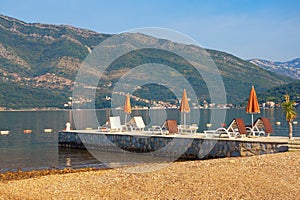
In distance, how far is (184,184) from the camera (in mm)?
11430

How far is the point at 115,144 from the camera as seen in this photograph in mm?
27734

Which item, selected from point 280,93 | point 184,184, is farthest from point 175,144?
point 280,93

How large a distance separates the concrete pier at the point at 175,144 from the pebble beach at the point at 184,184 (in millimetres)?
5936

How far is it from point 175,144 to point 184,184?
41.6ft

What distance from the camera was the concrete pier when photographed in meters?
20.3

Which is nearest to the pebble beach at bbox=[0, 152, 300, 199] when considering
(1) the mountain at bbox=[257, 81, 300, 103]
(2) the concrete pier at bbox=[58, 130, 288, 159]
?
(2) the concrete pier at bbox=[58, 130, 288, 159]

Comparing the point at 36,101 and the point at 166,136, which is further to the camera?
the point at 36,101

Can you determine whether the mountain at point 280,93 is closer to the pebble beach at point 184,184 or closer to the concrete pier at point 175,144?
the concrete pier at point 175,144

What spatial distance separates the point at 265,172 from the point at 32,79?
A: 195274 mm

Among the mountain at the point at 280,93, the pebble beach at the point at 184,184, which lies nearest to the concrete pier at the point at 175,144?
the pebble beach at the point at 184,184

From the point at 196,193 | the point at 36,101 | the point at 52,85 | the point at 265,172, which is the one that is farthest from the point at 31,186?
the point at 52,85

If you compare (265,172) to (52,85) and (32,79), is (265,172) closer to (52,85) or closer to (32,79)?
(52,85)

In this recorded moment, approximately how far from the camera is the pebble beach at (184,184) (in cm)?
1045

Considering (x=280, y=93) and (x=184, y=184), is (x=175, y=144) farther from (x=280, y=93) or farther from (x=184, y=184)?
(x=280, y=93)
